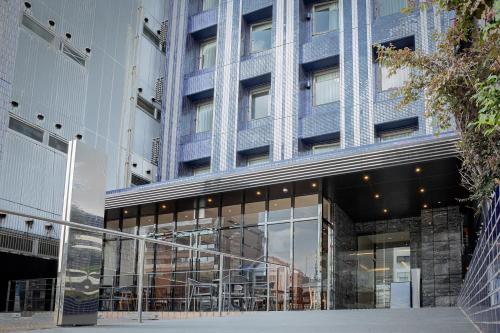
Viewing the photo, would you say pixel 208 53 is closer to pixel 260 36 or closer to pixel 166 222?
pixel 260 36

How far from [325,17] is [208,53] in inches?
202

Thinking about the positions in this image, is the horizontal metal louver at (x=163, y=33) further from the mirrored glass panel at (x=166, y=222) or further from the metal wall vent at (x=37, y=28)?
the mirrored glass panel at (x=166, y=222)

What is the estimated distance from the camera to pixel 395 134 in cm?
1756

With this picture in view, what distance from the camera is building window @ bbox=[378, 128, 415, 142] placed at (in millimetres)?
17337

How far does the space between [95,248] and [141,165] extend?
51.1 ft

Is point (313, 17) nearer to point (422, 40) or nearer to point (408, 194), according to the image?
point (422, 40)

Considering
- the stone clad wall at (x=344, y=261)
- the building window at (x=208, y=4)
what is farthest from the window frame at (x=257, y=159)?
the building window at (x=208, y=4)

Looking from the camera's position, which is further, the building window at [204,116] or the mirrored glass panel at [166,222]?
the building window at [204,116]

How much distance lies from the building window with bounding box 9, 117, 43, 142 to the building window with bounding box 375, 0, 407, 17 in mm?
11919

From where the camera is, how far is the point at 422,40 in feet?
55.8

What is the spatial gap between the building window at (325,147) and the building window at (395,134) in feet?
4.71

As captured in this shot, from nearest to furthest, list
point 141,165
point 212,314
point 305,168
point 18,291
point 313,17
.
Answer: point 18,291, point 212,314, point 305,168, point 313,17, point 141,165

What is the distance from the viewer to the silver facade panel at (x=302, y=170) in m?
12.4

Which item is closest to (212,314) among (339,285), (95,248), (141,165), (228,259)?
(228,259)
